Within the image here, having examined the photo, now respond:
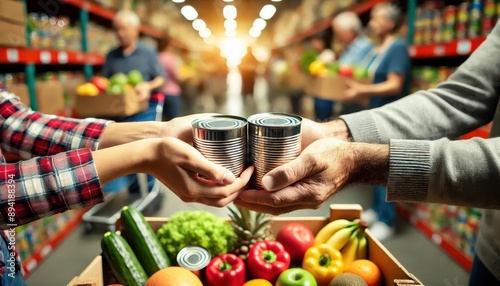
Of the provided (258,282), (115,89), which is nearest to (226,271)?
(258,282)

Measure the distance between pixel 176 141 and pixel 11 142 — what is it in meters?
0.64

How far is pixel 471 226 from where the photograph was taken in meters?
2.52

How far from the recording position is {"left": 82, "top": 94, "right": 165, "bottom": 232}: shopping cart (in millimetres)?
3043

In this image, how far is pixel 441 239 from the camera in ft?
9.30

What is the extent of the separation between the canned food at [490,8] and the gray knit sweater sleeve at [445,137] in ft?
4.48

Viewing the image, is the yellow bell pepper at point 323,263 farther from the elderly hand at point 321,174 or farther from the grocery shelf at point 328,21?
the grocery shelf at point 328,21

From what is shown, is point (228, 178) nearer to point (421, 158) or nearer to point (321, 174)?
point (321, 174)

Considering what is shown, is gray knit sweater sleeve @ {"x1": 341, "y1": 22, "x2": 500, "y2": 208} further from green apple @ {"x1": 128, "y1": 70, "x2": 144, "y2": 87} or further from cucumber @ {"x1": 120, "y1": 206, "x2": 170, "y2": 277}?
green apple @ {"x1": 128, "y1": 70, "x2": 144, "y2": 87}

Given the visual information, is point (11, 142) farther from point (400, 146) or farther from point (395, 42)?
point (395, 42)

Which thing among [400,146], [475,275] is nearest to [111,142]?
[400,146]

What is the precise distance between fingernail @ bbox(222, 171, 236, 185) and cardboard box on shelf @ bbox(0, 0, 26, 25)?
1896 millimetres

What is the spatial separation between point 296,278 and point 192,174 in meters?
0.43

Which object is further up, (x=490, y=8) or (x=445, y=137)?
(x=490, y=8)

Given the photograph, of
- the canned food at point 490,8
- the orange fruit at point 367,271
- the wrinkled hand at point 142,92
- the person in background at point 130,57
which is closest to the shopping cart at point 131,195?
the wrinkled hand at point 142,92
